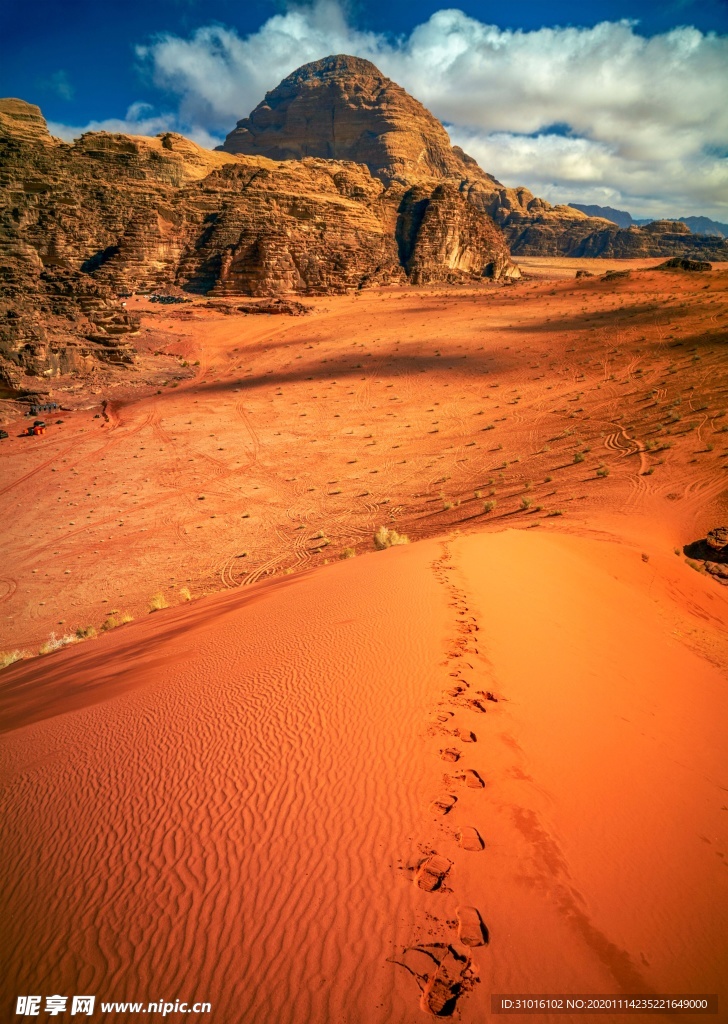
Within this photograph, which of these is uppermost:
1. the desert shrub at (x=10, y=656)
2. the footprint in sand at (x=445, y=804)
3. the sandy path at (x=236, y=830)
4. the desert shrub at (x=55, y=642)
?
the footprint in sand at (x=445, y=804)

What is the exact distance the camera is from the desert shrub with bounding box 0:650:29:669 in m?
8.63

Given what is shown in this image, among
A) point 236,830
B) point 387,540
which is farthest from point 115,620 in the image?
point 236,830

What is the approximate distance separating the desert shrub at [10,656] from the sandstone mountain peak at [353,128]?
11822 centimetres

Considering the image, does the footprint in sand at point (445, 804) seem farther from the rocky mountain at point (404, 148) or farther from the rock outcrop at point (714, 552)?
the rocky mountain at point (404, 148)

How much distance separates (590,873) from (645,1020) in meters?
0.63

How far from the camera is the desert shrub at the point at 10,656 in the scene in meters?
8.63

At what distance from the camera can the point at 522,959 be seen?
85.4 inches

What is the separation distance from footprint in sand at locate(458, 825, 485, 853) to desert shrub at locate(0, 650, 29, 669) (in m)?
8.64

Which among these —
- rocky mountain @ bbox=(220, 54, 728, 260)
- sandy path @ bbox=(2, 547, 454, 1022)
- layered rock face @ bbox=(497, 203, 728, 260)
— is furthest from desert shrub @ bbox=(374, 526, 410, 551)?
layered rock face @ bbox=(497, 203, 728, 260)

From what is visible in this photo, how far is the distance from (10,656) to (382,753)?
8400mm

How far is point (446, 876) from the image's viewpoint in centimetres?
254

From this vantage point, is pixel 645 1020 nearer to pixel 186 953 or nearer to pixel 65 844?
pixel 186 953

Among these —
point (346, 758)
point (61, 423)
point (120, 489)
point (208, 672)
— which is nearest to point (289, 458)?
point (120, 489)

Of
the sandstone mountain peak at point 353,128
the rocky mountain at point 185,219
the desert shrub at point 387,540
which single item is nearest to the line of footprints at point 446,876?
the desert shrub at point 387,540
